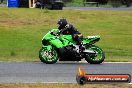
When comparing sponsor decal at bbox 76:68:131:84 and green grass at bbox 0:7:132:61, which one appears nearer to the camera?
sponsor decal at bbox 76:68:131:84

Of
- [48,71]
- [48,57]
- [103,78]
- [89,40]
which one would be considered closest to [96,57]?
[89,40]

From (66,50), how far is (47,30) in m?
14.3

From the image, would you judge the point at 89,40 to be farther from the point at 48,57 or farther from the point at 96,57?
the point at 48,57

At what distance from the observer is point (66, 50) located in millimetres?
16875

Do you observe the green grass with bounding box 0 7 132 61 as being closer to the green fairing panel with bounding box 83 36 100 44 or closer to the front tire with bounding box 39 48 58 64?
the front tire with bounding box 39 48 58 64

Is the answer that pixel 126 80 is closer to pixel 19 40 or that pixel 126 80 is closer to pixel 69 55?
pixel 69 55

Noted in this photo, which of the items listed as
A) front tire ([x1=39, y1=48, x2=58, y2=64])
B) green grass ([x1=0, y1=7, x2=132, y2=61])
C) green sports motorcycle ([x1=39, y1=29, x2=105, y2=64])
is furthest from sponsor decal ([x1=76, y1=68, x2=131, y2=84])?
green grass ([x1=0, y1=7, x2=132, y2=61])

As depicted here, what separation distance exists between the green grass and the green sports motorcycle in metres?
1.65

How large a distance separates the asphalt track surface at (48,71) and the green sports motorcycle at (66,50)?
230mm

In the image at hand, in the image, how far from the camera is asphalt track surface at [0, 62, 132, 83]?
12.7m

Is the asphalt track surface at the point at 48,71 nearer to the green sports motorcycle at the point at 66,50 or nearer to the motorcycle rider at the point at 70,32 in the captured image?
the green sports motorcycle at the point at 66,50

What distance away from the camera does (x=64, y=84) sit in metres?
11.7

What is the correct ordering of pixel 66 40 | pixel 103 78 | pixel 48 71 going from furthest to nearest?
pixel 66 40 < pixel 48 71 < pixel 103 78

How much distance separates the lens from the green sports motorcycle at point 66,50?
16688 millimetres
